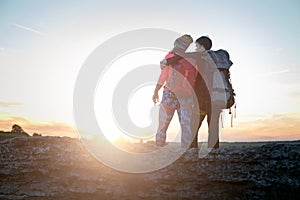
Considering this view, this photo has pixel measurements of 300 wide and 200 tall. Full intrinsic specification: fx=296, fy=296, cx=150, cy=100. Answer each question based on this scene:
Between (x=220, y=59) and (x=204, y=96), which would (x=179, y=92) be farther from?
(x=220, y=59)

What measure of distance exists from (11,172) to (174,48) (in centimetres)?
411

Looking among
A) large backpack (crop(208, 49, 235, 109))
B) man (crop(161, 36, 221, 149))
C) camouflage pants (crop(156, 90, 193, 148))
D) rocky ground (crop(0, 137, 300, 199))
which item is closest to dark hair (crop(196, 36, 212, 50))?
man (crop(161, 36, 221, 149))

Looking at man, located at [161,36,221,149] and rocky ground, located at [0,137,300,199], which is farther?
man, located at [161,36,221,149]

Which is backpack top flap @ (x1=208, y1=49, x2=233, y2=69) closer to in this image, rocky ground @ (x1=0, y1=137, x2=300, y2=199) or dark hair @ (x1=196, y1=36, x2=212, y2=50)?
dark hair @ (x1=196, y1=36, x2=212, y2=50)

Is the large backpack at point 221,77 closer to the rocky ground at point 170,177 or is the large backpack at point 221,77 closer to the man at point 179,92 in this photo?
the man at point 179,92

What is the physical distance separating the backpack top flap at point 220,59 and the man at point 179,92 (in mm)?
496

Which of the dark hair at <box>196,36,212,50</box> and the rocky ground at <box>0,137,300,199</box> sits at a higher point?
the dark hair at <box>196,36,212,50</box>

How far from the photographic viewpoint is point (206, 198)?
4.40m

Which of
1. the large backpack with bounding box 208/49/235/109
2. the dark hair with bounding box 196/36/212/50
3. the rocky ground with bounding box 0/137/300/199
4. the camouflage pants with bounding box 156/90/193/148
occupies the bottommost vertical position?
the rocky ground with bounding box 0/137/300/199

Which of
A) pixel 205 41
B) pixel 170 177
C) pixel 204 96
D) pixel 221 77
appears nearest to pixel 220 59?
pixel 221 77

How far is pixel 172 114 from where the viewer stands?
22.2ft

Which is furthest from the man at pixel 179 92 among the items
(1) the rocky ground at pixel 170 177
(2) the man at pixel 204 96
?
(1) the rocky ground at pixel 170 177

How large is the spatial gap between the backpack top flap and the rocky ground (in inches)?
88.5

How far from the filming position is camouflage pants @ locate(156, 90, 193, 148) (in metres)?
6.48
